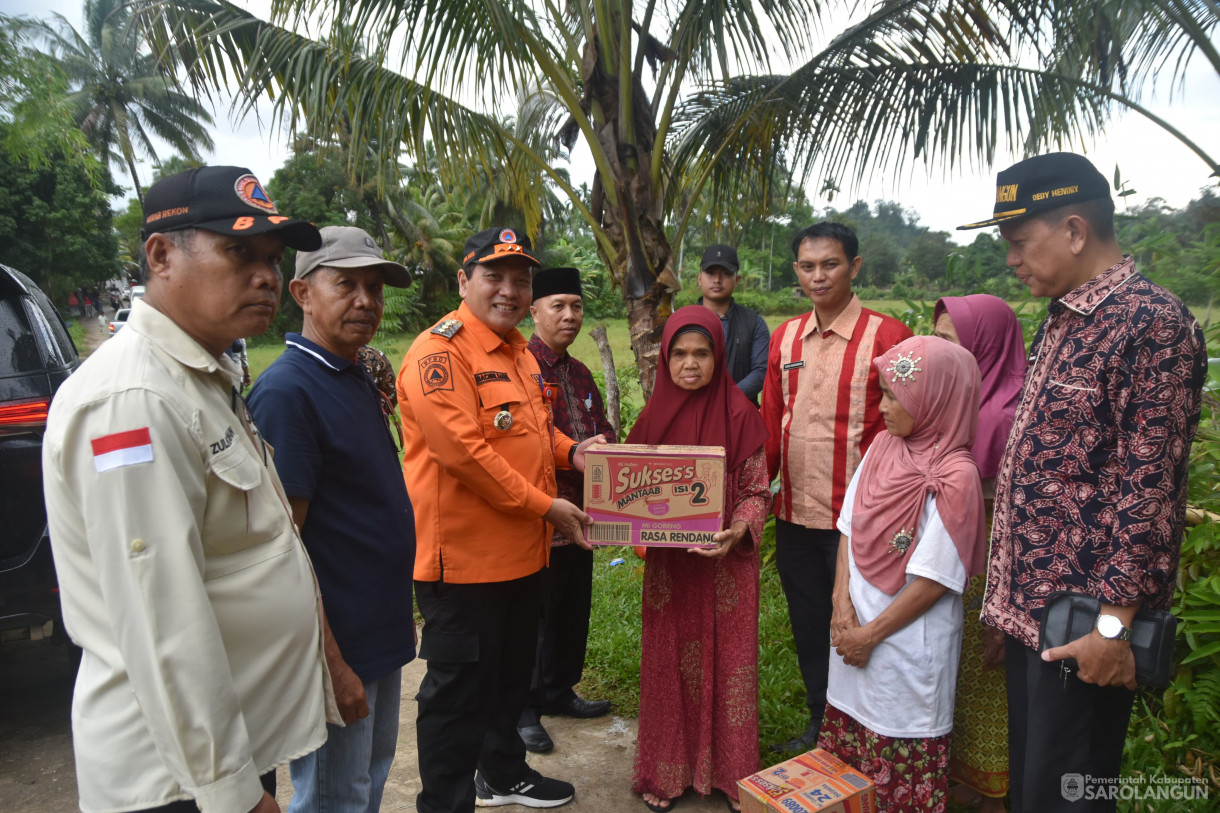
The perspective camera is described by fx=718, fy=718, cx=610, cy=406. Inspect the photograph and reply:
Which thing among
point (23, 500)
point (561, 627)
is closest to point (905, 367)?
point (561, 627)

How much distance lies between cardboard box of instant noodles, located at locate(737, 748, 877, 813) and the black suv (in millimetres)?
2967

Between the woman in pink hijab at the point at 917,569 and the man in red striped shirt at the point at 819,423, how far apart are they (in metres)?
0.59

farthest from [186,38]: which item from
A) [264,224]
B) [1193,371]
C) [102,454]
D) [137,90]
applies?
[137,90]

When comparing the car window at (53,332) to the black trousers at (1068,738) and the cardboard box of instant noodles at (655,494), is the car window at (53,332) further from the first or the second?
the black trousers at (1068,738)

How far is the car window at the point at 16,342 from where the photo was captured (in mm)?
3156

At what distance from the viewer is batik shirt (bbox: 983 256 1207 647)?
1724mm

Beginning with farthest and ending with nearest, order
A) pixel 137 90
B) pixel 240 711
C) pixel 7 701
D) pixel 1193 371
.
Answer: pixel 137 90 < pixel 7 701 < pixel 1193 371 < pixel 240 711

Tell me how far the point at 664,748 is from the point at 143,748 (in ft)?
6.68

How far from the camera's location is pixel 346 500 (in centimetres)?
186

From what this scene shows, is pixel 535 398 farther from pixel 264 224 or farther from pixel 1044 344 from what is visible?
pixel 1044 344

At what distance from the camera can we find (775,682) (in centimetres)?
366

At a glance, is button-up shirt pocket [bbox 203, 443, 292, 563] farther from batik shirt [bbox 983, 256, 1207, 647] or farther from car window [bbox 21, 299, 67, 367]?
car window [bbox 21, 299, 67, 367]

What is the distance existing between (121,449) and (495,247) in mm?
1674

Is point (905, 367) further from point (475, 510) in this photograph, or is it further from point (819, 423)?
→ point (475, 510)
